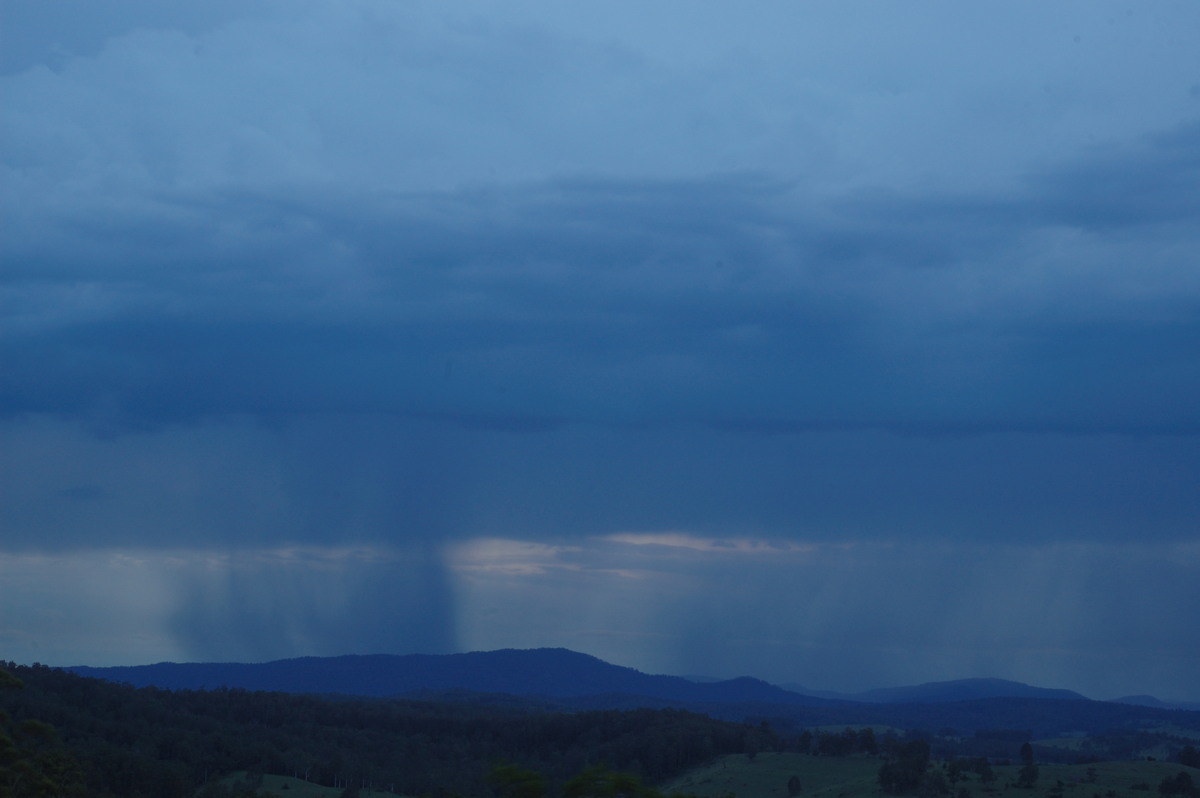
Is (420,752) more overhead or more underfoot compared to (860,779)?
more underfoot

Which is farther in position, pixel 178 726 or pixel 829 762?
pixel 178 726

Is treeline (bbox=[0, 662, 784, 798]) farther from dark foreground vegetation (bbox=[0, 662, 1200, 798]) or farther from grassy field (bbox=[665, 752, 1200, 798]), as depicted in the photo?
grassy field (bbox=[665, 752, 1200, 798])

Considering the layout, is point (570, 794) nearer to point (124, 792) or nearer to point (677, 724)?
point (124, 792)

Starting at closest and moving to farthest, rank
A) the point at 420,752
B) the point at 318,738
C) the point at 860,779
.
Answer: the point at 860,779, the point at 420,752, the point at 318,738

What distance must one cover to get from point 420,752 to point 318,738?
13463 millimetres

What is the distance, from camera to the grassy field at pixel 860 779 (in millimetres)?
73875

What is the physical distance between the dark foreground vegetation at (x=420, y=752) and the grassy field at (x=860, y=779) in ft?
0.87

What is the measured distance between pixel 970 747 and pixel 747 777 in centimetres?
6815

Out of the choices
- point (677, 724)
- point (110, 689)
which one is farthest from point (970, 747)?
point (110, 689)

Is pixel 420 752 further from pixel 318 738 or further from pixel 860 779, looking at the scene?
pixel 860 779

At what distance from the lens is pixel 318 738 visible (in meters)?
133

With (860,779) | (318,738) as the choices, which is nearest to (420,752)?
(318,738)

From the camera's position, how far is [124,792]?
82.4 meters

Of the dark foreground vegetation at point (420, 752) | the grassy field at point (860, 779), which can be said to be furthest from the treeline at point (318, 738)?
the grassy field at point (860, 779)
